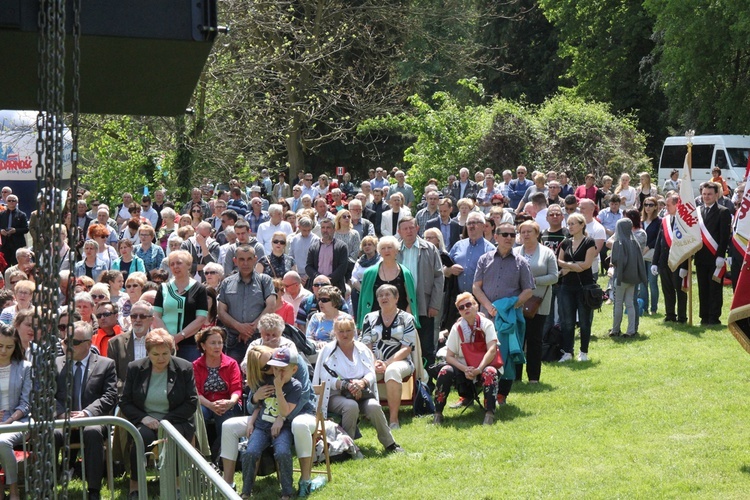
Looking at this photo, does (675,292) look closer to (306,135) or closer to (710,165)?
(710,165)

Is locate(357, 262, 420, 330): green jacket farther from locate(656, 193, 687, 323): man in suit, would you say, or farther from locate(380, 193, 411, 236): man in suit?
locate(380, 193, 411, 236): man in suit

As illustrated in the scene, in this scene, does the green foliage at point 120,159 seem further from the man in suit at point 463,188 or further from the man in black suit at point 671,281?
the man in black suit at point 671,281

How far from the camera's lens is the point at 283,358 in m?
8.54

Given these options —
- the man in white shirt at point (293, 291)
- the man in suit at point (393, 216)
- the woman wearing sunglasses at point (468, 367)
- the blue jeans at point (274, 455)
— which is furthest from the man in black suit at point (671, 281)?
the blue jeans at point (274, 455)

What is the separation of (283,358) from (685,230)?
7862mm

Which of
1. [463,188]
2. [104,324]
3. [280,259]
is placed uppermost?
[463,188]

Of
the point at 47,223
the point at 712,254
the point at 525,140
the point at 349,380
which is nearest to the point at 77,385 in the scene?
the point at 349,380

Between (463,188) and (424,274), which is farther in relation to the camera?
(463,188)

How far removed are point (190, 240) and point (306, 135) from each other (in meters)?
19.1

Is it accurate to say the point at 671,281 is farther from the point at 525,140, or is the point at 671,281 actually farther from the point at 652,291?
the point at 525,140

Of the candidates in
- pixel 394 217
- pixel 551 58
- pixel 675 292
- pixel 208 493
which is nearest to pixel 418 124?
pixel 394 217

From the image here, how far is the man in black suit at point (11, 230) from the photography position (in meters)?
19.7

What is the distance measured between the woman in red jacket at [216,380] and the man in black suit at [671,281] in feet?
25.7

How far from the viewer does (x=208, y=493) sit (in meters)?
5.08
